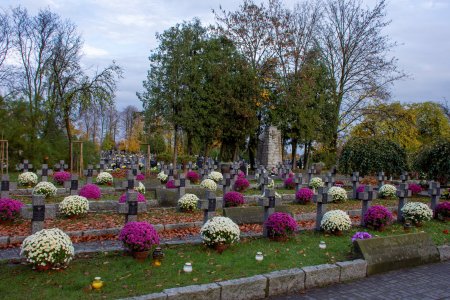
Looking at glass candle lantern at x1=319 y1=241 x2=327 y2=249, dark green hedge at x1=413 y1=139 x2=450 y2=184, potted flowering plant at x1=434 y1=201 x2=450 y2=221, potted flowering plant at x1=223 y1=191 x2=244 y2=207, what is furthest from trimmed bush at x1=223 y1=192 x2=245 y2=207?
dark green hedge at x1=413 y1=139 x2=450 y2=184

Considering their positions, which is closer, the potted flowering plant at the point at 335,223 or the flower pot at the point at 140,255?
the flower pot at the point at 140,255

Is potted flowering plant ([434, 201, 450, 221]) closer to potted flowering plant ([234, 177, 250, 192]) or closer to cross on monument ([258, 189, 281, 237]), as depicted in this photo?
cross on monument ([258, 189, 281, 237])

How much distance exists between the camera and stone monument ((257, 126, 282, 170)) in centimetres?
3119

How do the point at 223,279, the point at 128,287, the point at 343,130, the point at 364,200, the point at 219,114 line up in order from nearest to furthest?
1. the point at 128,287
2. the point at 223,279
3. the point at 364,200
4. the point at 219,114
5. the point at 343,130

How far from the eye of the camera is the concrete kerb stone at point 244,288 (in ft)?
19.1

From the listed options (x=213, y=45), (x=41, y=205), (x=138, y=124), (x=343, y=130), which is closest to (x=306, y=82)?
(x=343, y=130)

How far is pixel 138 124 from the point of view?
6284 centimetres

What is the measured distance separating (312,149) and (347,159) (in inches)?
493

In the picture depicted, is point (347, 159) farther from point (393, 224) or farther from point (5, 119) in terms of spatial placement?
point (5, 119)

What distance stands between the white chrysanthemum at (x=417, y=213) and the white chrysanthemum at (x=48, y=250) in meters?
8.84

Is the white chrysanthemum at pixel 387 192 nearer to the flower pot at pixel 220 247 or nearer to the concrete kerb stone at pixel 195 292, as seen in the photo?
the flower pot at pixel 220 247

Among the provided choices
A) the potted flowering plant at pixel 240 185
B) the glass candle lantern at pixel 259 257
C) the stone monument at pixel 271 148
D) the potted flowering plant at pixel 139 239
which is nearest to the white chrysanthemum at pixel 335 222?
the glass candle lantern at pixel 259 257

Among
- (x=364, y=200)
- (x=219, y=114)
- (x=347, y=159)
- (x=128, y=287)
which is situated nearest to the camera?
(x=128, y=287)

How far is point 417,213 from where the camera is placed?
10.9m
